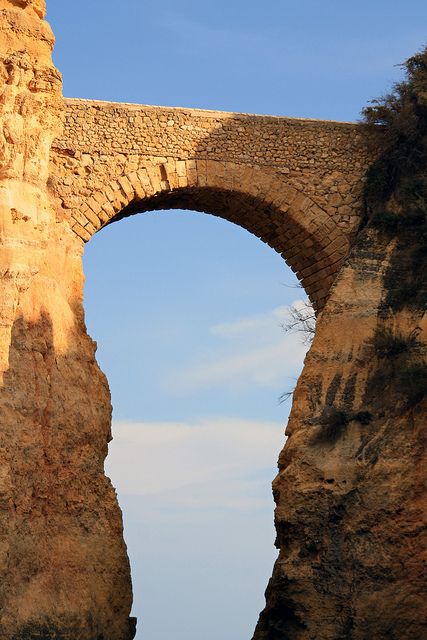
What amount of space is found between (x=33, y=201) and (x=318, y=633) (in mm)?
5590

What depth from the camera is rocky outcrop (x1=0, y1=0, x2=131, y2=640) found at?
1312 centimetres

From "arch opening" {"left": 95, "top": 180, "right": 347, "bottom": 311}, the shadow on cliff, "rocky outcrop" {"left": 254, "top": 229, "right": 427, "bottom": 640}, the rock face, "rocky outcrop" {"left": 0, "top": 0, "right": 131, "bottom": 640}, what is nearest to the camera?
the shadow on cliff

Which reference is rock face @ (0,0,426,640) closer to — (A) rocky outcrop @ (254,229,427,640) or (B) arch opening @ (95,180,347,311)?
(A) rocky outcrop @ (254,229,427,640)

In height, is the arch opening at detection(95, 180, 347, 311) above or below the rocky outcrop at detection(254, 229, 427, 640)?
above

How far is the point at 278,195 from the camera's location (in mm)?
15883

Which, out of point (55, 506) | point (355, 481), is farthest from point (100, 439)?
point (355, 481)

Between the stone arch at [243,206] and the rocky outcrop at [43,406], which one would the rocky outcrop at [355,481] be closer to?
the stone arch at [243,206]

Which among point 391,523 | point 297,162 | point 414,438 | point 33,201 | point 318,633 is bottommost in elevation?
point 318,633

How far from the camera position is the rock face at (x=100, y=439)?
13430mm

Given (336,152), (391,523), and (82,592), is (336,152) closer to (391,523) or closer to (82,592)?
(391,523)

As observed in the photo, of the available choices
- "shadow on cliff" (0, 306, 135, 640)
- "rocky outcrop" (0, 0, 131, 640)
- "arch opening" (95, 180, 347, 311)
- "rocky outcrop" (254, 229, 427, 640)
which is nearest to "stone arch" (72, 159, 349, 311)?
"arch opening" (95, 180, 347, 311)

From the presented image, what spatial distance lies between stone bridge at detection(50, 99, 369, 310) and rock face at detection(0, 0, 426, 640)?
0.05 meters

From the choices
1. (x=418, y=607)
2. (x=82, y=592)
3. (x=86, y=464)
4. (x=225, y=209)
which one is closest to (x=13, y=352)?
(x=86, y=464)

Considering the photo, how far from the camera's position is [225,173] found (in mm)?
15742
